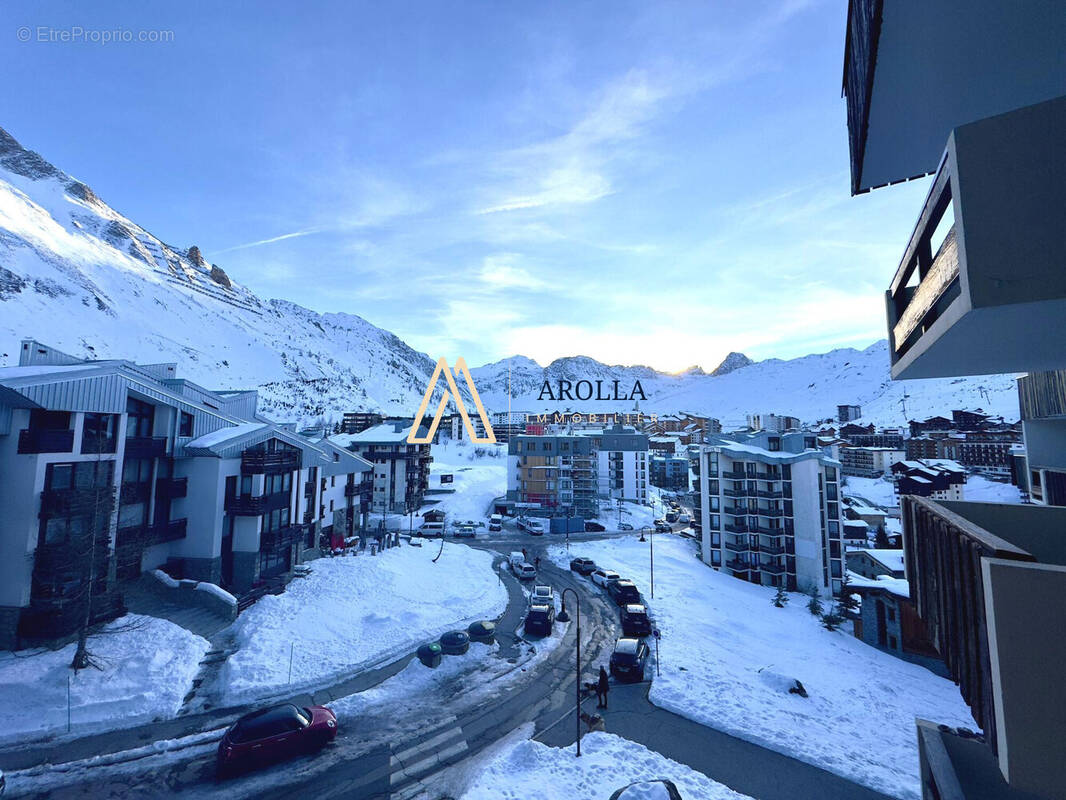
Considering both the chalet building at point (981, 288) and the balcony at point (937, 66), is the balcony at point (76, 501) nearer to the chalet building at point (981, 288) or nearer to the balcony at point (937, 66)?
the chalet building at point (981, 288)

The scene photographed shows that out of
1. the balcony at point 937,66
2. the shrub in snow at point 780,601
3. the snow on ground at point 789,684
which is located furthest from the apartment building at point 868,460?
the balcony at point 937,66

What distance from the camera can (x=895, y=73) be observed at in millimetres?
7379

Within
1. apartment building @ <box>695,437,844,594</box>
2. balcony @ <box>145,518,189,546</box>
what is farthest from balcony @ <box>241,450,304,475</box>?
apartment building @ <box>695,437,844,594</box>

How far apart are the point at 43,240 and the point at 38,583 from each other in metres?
201

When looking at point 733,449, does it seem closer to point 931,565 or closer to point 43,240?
point 931,565

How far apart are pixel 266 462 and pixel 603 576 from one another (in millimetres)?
26233

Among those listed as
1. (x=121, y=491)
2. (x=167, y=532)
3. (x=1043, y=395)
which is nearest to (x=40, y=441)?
(x=121, y=491)

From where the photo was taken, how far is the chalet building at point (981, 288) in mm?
3631

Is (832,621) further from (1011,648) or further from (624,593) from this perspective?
(1011,648)

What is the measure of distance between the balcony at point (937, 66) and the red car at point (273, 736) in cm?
2214

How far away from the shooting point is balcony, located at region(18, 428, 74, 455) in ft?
63.5

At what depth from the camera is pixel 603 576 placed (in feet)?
122

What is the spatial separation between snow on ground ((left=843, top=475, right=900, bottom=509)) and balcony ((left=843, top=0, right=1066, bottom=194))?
291 ft

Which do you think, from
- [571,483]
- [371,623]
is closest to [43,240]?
[571,483]
